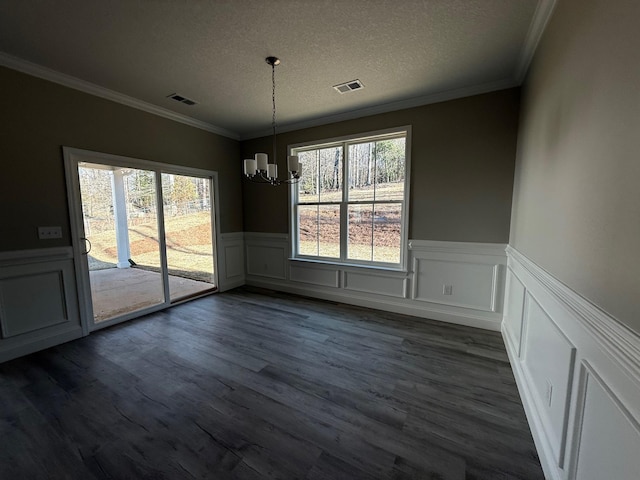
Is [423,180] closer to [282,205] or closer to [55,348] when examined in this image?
[282,205]

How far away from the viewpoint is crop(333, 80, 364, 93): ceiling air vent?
2.81 meters

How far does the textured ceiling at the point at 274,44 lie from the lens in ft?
5.86

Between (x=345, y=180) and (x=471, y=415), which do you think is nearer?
(x=471, y=415)

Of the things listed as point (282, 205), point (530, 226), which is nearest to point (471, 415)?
point (530, 226)

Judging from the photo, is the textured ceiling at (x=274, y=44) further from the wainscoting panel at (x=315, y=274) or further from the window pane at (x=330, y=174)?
the wainscoting panel at (x=315, y=274)

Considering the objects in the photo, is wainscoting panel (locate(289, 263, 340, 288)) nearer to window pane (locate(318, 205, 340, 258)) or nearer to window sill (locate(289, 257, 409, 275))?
window sill (locate(289, 257, 409, 275))

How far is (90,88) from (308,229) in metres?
3.12

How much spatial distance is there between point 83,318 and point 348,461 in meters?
3.18

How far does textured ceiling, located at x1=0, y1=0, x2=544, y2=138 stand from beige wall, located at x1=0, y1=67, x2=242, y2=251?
271 mm

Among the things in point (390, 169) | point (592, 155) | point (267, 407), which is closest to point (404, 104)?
point (390, 169)

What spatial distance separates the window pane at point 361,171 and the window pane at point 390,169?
7 cm

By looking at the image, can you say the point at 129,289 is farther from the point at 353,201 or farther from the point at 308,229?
the point at 353,201

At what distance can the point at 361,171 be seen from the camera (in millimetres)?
3721

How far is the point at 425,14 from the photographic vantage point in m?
1.84
